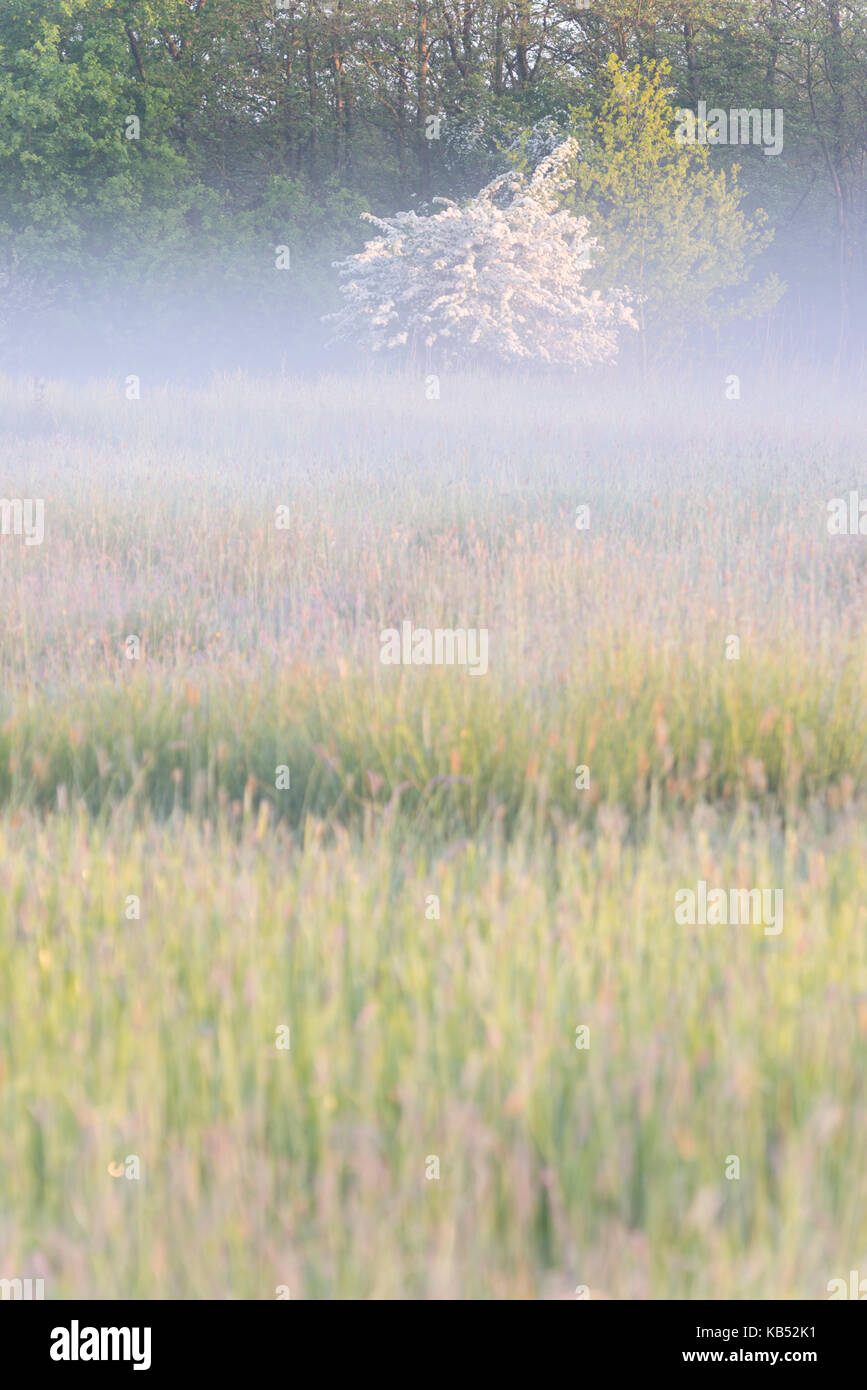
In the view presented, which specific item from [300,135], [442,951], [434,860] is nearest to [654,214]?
[300,135]

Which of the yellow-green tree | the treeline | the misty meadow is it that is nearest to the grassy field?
the misty meadow

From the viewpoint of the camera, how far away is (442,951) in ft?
8.25

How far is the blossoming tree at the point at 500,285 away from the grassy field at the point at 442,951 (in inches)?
690

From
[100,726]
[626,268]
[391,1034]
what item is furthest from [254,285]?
[391,1034]

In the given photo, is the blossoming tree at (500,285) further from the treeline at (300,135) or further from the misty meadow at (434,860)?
the misty meadow at (434,860)

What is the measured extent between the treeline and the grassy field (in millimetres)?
26456

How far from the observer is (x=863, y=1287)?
175 cm

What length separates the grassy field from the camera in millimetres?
1797

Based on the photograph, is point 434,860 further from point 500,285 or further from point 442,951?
point 500,285

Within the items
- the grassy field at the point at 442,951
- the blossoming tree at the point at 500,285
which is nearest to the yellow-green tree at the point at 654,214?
the blossoming tree at the point at 500,285

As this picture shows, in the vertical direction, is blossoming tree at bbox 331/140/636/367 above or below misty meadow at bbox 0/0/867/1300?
above

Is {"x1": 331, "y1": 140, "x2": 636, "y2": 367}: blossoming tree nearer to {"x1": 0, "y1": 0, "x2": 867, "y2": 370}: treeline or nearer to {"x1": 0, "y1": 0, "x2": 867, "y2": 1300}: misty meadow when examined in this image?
{"x1": 0, "y1": 0, "x2": 867, "y2": 370}: treeline
